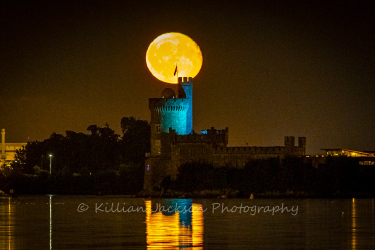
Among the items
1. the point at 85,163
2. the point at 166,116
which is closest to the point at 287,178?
the point at 166,116

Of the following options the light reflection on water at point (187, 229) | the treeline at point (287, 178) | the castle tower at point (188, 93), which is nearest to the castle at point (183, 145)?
the castle tower at point (188, 93)

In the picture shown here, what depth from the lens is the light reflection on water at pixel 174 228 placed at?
36.5 metres

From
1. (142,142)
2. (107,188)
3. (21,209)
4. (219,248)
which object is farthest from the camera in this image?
(142,142)

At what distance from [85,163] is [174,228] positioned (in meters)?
62.6

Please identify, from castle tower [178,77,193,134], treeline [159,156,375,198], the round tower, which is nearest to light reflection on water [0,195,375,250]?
treeline [159,156,375,198]

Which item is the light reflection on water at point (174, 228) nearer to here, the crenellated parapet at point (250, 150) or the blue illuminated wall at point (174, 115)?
the crenellated parapet at point (250, 150)

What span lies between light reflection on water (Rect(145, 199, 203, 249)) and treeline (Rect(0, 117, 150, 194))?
35085 mm

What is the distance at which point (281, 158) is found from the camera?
260 ft

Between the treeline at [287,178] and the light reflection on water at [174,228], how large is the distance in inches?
723

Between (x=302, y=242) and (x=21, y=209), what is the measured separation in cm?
2872

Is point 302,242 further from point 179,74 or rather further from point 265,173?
point 179,74

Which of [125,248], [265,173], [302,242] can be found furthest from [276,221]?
[265,173]

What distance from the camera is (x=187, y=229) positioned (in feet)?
139

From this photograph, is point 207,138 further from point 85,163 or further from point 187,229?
point 187,229
